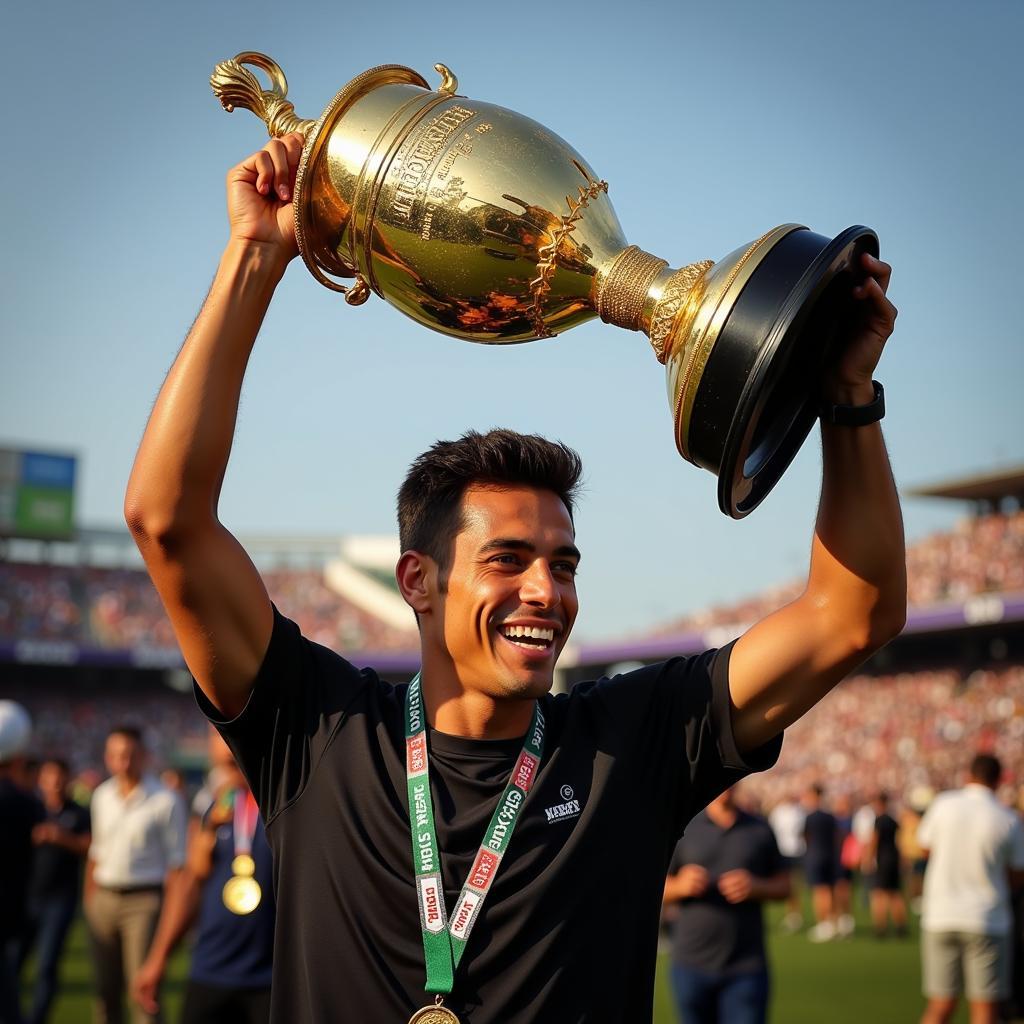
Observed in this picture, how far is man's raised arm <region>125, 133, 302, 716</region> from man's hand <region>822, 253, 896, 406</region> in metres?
0.97

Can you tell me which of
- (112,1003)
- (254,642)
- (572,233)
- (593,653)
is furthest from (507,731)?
(593,653)

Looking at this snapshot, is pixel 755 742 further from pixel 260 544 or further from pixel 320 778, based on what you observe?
pixel 260 544

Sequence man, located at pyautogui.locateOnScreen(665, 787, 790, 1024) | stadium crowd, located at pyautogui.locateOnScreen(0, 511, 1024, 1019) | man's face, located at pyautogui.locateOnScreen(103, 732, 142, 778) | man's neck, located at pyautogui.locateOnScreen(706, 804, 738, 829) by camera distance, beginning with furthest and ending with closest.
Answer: stadium crowd, located at pyautogui.locateOnScreen(0, 511, 1024, 1019) < man's face, located at pyautogui.locateOnScreen(103, 732, 142, 778) < man's neck, located at pyautogui.locateOnScreen(706, 804, 738, 829) < man, located at pyautogui.locateOnScreen(665, 787, 790, 1024)

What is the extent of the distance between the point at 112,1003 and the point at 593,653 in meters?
36.4

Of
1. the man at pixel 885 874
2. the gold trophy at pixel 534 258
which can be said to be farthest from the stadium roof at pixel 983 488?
the gold trophy at pixel 534 258

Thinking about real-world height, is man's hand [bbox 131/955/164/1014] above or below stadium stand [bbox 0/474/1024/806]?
below

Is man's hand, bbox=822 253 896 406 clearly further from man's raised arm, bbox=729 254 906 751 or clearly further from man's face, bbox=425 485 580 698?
man's face, bbox=425 485 580 698

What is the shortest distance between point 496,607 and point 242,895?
359cm

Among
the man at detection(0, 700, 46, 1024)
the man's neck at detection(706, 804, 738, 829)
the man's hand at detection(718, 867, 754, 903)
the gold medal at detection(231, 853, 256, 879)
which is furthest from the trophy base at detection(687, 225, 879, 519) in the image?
the man at detection(0, 700, 46, 1024)

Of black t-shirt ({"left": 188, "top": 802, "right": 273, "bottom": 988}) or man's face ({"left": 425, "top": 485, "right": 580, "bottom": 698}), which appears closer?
man's face ({"left": 425, "top": 485, "right": 580, "bottom": 698})

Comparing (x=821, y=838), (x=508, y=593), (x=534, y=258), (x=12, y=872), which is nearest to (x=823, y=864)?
(x=821, y=838)

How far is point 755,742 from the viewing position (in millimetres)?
2379

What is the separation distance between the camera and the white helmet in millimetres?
8641

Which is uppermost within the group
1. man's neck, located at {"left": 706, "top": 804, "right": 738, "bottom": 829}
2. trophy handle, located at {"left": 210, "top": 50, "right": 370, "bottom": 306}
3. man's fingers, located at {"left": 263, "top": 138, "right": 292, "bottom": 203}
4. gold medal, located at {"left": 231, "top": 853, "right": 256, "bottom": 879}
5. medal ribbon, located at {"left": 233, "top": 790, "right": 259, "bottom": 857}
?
trophy handle, located at {"left": 210, "top": 50, "right": 370, "bottom": 306}
